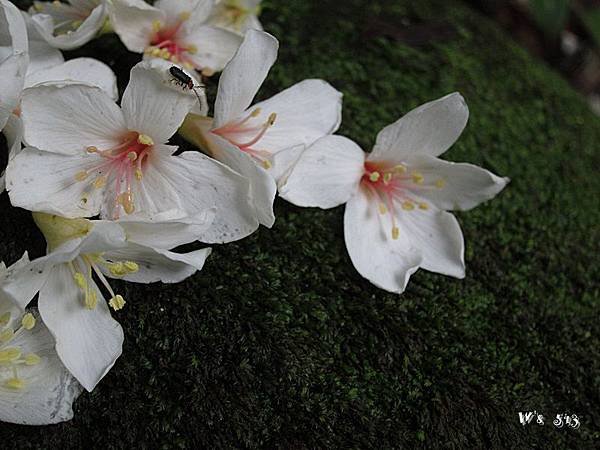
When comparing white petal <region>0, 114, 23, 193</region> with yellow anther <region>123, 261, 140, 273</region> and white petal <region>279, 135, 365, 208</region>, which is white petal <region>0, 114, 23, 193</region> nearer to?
yellow anther <region>123, 261, 140, 273</region>

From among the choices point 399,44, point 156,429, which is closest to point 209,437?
point 156,429

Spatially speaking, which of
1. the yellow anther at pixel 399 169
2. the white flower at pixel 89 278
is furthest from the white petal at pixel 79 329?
the yellow anther at pixel 399 169

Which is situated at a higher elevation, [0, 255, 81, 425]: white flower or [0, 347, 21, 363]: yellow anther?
[0, 347, 21, 363]: yellow anther

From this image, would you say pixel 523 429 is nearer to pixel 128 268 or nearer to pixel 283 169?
pixel 283 169

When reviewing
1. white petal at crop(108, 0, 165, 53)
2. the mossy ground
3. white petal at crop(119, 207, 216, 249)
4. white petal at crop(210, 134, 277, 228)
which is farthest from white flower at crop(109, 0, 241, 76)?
white petal at crop(119, 207, 216, 249)

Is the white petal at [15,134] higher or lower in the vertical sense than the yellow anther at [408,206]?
lower

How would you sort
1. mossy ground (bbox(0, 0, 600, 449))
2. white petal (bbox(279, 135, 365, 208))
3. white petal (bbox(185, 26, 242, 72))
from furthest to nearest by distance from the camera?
1. white petal (bbox(185, 26, 242, 72))
2. white petal (bbox(279, 135, 365, 208))
3. mossy ground (bbox(0, 0, 600, 449))

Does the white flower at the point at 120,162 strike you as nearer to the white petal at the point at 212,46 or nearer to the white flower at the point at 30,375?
the white flower at the point at 30,375

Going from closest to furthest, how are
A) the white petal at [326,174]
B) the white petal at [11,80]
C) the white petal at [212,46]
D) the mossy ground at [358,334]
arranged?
the white petal at [11,80] < the mossy ground at [358,334] < the white petal at [326,174] < the white petal at [212,46]

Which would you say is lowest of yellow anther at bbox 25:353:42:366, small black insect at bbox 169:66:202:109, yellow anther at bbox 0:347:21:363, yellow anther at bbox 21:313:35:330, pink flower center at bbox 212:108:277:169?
yellow anther at bbox 25:353:42:366
